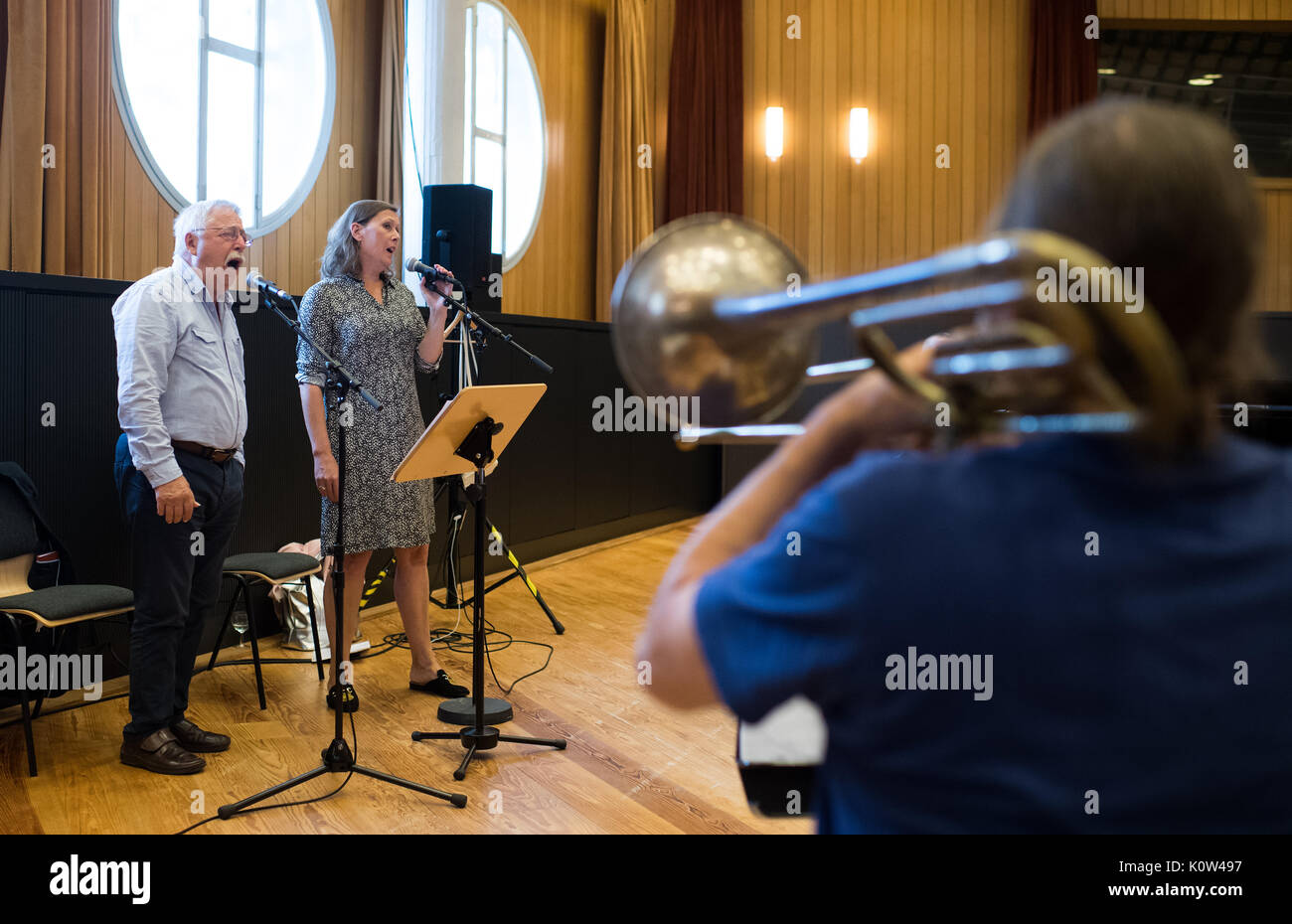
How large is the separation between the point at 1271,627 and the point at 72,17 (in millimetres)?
4435

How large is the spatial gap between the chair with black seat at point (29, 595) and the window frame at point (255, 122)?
1.72 m

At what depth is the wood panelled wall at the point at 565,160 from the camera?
6.59 m

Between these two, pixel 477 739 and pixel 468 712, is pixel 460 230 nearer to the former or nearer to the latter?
pixel 468 712

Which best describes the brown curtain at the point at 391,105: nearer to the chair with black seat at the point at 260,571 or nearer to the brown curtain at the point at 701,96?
the chair with black seat at the point at 260,571

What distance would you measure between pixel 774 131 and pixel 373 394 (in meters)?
5.24

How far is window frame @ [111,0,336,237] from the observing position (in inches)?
160

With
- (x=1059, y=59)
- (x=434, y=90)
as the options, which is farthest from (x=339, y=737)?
(x=1059, y=59)

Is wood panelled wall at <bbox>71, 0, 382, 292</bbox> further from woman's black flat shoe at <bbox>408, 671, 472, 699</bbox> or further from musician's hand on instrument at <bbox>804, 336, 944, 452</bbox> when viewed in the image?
musician's hand on instrument at <bbox>804, 336, 944, 452</bbox>

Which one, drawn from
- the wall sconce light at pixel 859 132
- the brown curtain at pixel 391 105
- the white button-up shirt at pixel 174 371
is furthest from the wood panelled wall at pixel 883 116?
the white button-up shirt at pixel 174 371

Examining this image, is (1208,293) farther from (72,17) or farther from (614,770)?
(72,17)

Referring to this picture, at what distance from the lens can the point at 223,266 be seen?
2.91 m

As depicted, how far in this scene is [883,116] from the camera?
7.67m

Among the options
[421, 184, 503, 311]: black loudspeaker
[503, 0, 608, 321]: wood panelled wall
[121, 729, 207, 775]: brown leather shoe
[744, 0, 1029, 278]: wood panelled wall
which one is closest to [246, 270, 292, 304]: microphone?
[121, 729, 207, 775]: brown leather shoe
